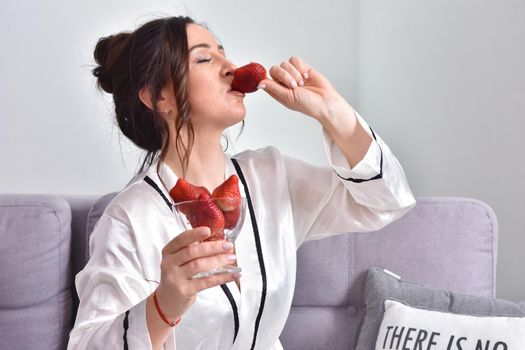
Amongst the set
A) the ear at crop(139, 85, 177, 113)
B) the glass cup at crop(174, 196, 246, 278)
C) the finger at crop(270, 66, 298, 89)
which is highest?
the finger at crop(270, 66, 298, 89)

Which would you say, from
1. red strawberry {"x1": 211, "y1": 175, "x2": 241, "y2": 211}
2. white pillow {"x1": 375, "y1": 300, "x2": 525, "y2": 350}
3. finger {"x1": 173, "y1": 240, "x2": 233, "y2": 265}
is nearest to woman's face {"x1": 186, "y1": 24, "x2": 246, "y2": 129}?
red strawberry {"x1": 211, "y1": 175, "x2": 241, "y2": 211}

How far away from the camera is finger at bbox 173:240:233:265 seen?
923mm

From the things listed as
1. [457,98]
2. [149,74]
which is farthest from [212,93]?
[457,98]

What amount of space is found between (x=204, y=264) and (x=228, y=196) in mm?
117

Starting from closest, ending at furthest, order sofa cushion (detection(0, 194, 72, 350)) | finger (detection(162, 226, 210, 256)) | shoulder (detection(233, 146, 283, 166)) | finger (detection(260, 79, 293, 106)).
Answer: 1. finger (detection(162, 226, 210, 256))
2. finger (detection(260, 79, 293, 106))
3. shoulder (detection(233, 146, 283, 166))
4. sofa cushion (detection(0, 194, 72, 350))

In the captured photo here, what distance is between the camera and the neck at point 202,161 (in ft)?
4.93

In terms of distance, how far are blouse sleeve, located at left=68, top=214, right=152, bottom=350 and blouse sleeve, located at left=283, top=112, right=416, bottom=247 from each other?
1.48ft

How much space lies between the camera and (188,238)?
92 centimetres

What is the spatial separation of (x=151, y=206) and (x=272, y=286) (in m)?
0.33

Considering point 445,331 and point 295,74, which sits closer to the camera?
point 295,74

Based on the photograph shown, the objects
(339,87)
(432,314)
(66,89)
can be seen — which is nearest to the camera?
(432,314)

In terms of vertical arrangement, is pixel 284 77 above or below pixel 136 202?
above

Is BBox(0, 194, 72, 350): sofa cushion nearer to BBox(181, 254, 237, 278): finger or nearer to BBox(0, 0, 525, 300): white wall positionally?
BBox(0, 0, 525, 300): white wall

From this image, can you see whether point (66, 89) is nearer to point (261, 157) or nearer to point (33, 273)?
point (33, 273)
